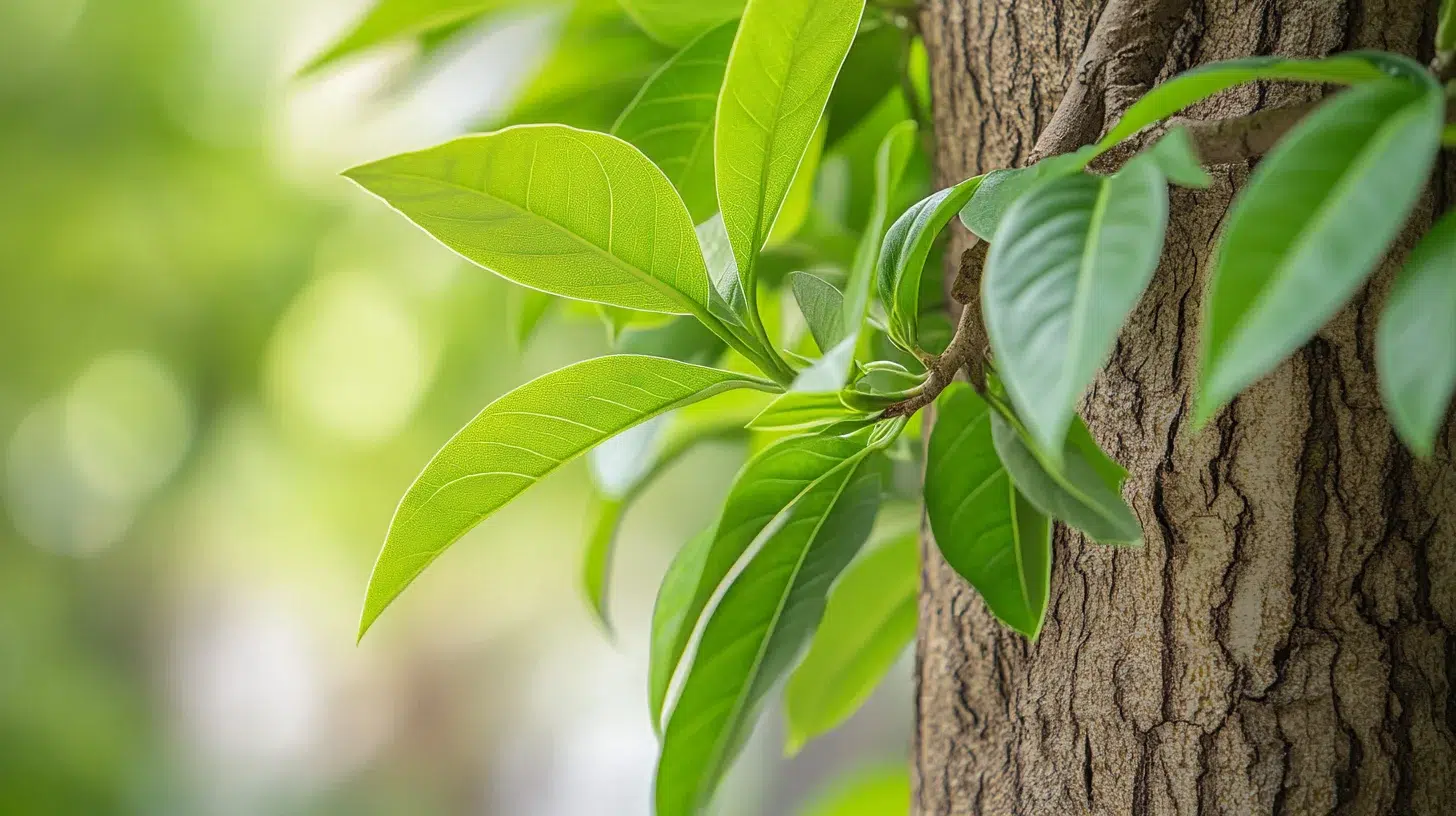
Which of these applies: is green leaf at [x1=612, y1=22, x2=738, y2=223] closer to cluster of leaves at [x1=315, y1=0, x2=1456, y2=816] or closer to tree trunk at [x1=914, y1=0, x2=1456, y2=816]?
cluster of leaves at [x1=315, y1=0, x2=1456, y2=816]

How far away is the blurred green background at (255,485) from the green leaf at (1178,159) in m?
1.69

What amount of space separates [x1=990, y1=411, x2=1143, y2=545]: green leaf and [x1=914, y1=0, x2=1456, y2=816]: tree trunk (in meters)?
0.05

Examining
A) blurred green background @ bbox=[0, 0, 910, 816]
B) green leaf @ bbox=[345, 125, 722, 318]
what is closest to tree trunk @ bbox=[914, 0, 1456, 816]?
green leaf @ bbox=[345, 125, 722, 318]

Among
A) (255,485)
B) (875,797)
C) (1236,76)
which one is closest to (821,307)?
(1236,76)

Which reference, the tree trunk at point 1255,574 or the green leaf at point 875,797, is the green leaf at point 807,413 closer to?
the tree trunk at point 1255,574

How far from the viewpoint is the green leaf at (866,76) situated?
1.37 ft

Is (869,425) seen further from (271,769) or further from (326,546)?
(271,769)

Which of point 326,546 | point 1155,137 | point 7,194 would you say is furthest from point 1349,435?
point 7,194

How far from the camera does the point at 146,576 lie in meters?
2.23

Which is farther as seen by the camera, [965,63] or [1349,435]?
[965,63]

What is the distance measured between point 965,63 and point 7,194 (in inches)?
88.4

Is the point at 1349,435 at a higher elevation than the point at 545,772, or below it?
higher

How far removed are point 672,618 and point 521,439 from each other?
0.11 metres

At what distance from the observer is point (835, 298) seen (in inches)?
10.0
